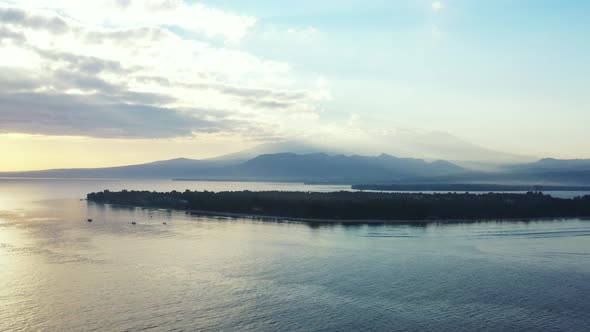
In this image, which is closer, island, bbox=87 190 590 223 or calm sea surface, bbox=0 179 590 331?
calm sea surface, bbox=0 179 590 331

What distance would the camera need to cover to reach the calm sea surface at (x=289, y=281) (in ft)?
59.0

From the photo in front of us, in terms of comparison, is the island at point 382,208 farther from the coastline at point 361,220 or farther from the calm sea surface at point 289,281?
the calm sea surface at point 289,281

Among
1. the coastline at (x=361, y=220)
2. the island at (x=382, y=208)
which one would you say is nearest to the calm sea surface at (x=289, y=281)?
the coastline at (x=361, y=220)

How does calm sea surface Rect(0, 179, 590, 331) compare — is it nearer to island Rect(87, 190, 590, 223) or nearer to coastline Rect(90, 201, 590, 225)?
coastline Rect(90, 201, 590, 225)

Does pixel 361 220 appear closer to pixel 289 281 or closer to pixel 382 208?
pixel 382 208

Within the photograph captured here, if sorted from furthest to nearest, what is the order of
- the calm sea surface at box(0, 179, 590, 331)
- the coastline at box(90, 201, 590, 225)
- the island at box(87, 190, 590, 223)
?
the island at box(87, 190, 590, 223), the coastline at box(90, 201, 590, 225), the calm sea surface at box(0, 179, 590, 331)

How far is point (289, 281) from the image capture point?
78.4 ft

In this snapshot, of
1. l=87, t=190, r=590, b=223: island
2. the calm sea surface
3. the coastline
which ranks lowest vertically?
the calm sea surface

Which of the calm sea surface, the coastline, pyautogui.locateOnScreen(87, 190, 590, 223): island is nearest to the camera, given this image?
the calm sea surface

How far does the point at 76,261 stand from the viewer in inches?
1105

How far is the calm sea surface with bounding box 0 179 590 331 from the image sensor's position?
18.0 m

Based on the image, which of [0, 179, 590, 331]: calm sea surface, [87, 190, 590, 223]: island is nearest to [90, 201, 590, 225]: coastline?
[87, 190, 590, 223]: island

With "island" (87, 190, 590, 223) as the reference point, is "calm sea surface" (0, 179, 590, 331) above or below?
below

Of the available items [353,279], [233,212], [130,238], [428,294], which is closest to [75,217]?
[233,212]
